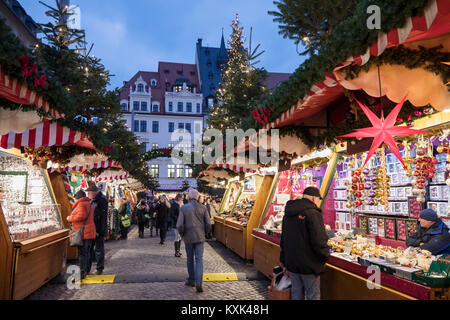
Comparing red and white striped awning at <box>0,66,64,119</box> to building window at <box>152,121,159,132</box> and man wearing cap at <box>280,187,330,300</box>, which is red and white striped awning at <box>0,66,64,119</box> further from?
building window at <box>152,121,159,132</box>

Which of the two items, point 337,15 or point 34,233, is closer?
point 34,233

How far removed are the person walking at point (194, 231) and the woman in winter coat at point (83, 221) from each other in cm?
199

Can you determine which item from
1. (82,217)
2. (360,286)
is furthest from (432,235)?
(82,217)

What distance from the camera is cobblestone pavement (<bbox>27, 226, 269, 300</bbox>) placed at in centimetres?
604

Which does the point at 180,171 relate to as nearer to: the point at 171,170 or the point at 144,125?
the point at 171,170

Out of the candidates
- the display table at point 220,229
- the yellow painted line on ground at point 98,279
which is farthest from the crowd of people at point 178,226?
the display table at point 220,229

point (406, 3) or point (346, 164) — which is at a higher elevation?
point (406, 3)

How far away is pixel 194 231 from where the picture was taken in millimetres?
6520

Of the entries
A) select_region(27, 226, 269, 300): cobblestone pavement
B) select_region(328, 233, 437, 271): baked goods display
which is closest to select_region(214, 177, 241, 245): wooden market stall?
select_region(27, 226, 269, 300): cobblestone pavement

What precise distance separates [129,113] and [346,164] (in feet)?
149

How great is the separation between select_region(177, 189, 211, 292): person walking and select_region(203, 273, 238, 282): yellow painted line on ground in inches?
31.4

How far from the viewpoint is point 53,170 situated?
9.35 meters
